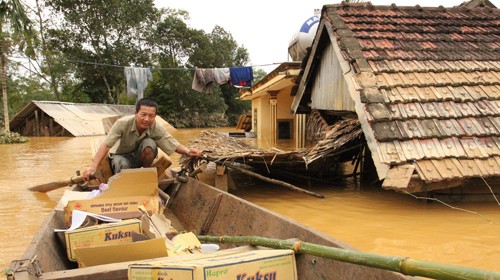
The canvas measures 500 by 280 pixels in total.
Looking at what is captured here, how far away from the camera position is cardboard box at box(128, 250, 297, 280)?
1.86 meters

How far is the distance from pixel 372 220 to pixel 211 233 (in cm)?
199

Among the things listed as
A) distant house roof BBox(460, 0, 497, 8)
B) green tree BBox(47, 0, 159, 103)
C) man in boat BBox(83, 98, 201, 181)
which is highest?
green tree BBox(47, 0, 159, 103)

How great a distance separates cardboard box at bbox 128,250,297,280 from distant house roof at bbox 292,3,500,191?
7.46ft

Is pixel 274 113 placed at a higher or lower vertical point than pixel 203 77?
lower

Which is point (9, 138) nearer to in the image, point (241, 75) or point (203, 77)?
point (203, 77)

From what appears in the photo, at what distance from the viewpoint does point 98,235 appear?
281cm

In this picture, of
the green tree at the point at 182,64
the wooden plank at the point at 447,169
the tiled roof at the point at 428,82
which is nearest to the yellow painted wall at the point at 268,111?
the tiled roof at the point at 428,82

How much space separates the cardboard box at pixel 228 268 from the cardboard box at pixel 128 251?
336 millimetres

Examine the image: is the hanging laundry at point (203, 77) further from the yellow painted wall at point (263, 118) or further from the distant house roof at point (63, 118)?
the distant house roof at point (63, 118)

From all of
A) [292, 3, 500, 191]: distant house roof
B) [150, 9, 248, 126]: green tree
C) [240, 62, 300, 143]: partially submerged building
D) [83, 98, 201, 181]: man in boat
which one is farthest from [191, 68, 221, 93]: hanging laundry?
[150, 9, 248, 126]: green tree

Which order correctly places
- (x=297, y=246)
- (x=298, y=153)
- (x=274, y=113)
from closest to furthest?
(x=297, y=246), (x=298, y=153), (x=274, y=113)

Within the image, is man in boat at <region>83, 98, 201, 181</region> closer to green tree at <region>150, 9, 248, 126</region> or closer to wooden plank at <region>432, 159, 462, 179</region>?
wooden plank at <region>432, 159, 462, 179</region>

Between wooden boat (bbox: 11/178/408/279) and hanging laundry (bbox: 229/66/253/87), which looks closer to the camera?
wooden boat (bbox: 11/178/408/279)

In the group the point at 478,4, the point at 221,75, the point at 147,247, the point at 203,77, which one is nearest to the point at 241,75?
Answer: the point at 221,75
